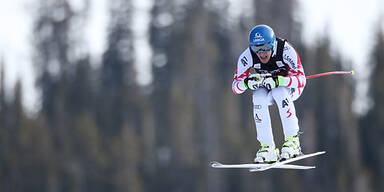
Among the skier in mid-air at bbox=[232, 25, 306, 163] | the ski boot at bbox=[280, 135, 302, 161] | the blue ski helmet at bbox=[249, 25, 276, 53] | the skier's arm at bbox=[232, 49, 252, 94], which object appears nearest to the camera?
the blue ski helmet at bbox=[249, 25, 276, 53]

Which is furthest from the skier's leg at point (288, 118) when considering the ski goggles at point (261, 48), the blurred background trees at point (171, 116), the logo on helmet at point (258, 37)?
the blurred background trees at point (171, 116)

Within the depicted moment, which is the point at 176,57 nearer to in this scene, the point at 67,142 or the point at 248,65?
the point at 67,142

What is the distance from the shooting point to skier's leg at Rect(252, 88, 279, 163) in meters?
17.5

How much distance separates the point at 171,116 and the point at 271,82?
239ft

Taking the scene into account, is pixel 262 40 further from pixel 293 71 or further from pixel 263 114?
pixel 263 114

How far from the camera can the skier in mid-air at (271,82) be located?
56.0ft

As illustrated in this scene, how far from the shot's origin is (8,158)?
78375 mm

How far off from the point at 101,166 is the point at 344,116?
2449 centimetres

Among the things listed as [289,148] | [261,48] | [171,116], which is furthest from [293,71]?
[171,116]

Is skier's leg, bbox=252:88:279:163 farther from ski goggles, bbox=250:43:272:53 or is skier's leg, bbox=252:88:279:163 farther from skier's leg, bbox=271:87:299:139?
ski goggles, bbox=250:43:272:53

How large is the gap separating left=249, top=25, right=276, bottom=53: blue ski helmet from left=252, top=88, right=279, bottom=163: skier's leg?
A: 3.02ft

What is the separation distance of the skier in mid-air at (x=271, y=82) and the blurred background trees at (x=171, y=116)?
5849cm

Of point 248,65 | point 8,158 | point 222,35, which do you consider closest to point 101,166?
point 8,158

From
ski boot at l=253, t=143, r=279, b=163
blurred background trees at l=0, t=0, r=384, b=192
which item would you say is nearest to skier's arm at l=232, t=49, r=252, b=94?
ski boot at l=253, t=143, r=279, b=163
